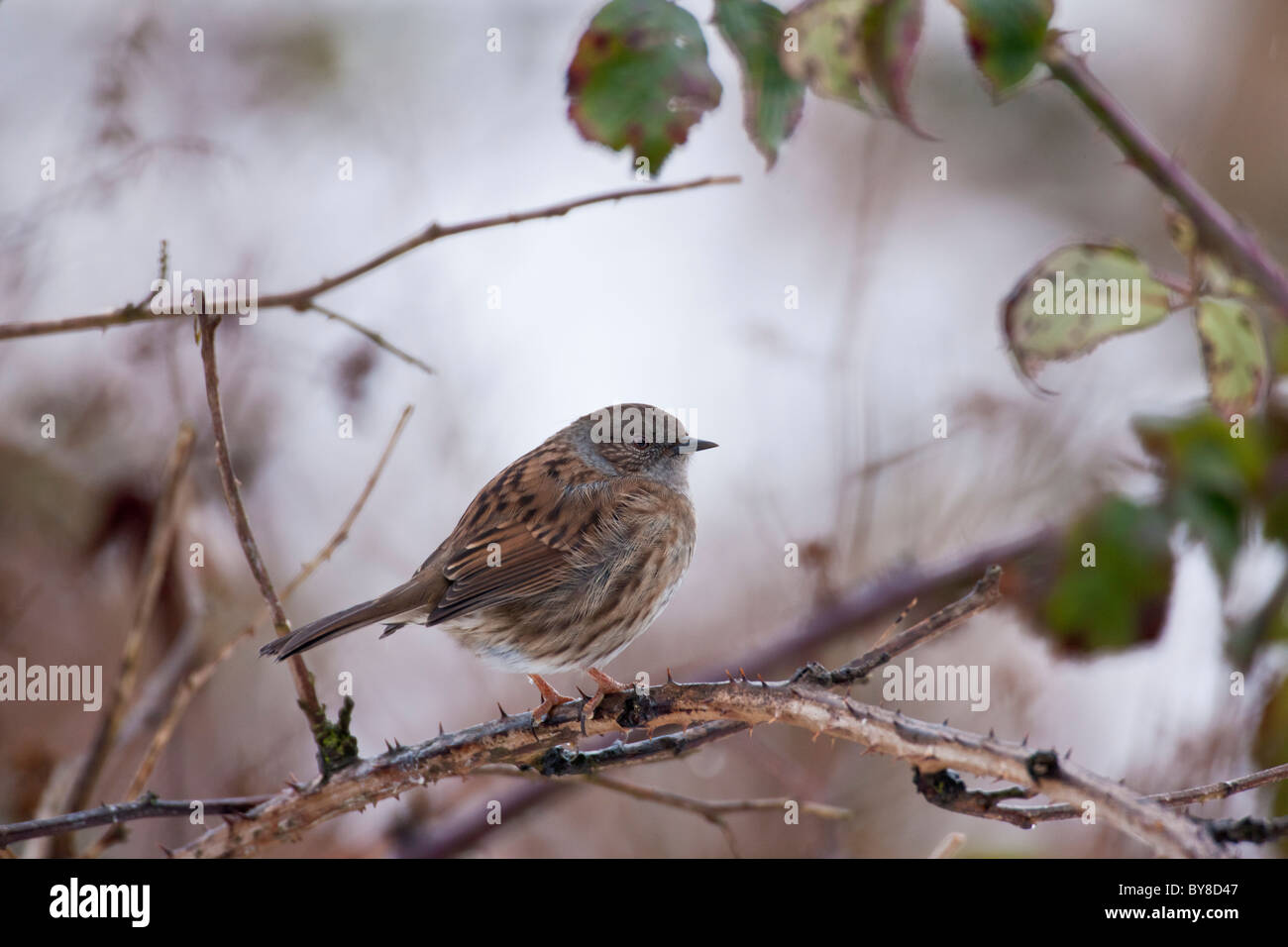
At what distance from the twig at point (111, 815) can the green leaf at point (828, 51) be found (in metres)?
2.00

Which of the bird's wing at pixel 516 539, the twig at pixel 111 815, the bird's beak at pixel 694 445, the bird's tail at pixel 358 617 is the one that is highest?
the bird's beak at pixel 694 445

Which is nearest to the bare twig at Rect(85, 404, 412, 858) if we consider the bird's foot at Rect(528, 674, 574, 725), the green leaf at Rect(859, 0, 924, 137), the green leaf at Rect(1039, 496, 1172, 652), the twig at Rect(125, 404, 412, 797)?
the twig at Rect(125, 404, 412, 797)

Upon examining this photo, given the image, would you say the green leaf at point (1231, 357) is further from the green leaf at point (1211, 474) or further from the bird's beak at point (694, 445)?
the bird's beak at point (694, 445)

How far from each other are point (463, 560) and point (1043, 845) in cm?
276

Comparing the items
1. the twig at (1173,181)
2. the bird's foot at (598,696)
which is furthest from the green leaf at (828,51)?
the bird's foot at (598,696)

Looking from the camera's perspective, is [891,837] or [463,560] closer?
[463,560]

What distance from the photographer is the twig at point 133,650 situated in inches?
123

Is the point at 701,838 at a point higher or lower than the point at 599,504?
lower

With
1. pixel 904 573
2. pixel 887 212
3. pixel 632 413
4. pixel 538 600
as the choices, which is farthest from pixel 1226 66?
pixel 538 600

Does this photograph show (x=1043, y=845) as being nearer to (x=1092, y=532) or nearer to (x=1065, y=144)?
(x=1092, y=532)

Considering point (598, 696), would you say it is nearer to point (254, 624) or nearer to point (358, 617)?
point (358, 617)

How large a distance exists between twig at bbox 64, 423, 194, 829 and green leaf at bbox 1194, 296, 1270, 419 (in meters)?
2.69

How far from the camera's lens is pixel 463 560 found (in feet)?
10.5

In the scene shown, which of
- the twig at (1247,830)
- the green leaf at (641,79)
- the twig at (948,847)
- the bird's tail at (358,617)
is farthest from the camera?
the twig at (948,847)
